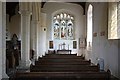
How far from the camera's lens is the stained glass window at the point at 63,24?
18186mm

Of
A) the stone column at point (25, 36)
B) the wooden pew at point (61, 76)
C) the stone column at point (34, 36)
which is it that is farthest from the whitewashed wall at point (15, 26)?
the wooden pew at point (61, 76)

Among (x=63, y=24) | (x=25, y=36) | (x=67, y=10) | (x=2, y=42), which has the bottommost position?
(x=2, y=42)

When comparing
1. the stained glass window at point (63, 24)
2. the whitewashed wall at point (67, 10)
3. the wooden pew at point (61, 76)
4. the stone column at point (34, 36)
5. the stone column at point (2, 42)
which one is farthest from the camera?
the stained glass window at point (63, 24)

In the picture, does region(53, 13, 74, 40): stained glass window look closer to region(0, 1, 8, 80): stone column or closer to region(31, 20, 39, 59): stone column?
region(31, 20, 39, 59): stone column

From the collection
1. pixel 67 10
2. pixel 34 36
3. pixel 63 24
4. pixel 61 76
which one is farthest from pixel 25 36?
pixel 63 24

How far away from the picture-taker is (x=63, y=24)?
723 inches

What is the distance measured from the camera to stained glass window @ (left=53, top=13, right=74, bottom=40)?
59.7 ft

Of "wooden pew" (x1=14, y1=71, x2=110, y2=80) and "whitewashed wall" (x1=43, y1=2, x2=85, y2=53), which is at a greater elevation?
"whitewashed wall" (x1=43, y1=2, x2=85, y2=53)

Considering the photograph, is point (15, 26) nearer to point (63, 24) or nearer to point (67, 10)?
point (63, 24)

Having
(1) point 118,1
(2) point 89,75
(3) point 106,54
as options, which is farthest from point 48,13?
(2) point 89,75

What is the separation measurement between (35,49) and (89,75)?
8911 mm

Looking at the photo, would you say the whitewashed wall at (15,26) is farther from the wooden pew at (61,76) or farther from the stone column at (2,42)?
the wooden pew at (61,76)

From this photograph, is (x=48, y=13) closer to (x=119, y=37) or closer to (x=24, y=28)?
(x=24, y=28)

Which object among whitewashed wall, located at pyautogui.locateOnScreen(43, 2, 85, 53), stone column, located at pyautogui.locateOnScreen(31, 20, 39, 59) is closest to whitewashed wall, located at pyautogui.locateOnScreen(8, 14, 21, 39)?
whitewashed wall, located at pyautogui.locateOnScreen(43, 2, 85, 53)
